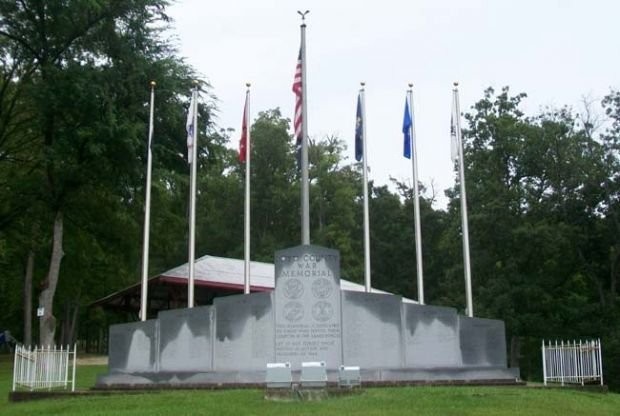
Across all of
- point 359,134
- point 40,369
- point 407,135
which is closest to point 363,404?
point 40,369

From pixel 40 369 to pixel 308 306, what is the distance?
6745 mm

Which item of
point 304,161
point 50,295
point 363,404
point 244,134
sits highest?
point 244,134

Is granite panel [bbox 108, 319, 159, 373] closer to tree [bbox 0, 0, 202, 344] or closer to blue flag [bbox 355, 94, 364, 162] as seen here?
blue flag [bbox 355, 94, 364, 162]

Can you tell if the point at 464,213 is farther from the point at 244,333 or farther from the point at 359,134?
the point at 244,333

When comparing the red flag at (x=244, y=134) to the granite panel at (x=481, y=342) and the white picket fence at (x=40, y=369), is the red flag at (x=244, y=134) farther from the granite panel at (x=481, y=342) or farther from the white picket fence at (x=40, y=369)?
the granite panel at (x=481, y=342)

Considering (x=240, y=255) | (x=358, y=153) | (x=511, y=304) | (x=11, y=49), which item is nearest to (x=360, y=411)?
(x=358, y=153)

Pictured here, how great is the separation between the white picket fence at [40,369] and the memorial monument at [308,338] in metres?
1.02

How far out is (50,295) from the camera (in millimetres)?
29016

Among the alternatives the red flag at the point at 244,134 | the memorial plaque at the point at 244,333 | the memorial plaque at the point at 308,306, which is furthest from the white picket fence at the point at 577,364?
the red flag at the point at 244,134

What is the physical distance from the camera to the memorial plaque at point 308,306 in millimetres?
19328

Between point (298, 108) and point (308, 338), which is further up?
point (298, 108)

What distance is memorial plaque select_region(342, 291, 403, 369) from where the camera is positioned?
1950 centimetres

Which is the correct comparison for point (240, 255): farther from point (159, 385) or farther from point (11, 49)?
point (159, 385)

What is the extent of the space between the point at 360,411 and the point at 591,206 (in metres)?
30.4
